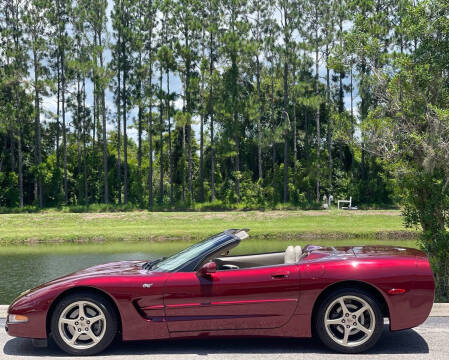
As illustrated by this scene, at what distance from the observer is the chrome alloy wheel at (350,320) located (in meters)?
5.52

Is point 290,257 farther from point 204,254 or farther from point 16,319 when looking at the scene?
point 16,319

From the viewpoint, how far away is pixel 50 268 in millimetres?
15961

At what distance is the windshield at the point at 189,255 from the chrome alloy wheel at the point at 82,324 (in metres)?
0.81

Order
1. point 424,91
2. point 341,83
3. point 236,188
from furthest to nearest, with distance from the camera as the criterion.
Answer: point 341,83 → point 236,188 → point 424,91

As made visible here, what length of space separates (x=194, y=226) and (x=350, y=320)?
900 inches

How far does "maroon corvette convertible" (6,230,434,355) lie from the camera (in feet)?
18.1

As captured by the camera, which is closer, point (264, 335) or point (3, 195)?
point (264, 335)

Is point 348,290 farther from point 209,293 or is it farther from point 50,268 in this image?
point 50,268

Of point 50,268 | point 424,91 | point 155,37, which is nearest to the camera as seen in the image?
point 424,91

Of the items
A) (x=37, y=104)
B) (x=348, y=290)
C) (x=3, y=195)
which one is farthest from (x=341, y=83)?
(x=348, y=290)

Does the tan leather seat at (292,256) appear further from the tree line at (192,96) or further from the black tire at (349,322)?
the tree line at (192,96)

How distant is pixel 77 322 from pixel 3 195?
4226 centimetres

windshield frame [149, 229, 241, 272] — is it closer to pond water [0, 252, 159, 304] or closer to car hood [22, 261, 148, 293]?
car hood [22, 261, 148, 293]

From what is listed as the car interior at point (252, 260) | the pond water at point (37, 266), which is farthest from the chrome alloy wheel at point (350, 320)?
Answer: the pond water at point (37, 266)
